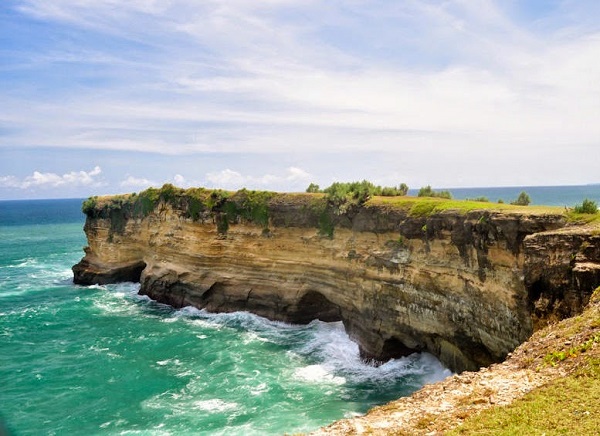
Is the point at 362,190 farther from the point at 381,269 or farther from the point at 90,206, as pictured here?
the point at 90,206

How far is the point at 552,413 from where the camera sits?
9641mm

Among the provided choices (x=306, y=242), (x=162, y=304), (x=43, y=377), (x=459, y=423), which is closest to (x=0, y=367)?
(x=43, y=377)

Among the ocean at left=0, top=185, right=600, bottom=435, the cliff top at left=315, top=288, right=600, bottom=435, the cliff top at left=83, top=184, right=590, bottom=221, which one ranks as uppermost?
the cliff top at left=83, top=184, right=590, bottom=221

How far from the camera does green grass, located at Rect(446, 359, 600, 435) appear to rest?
30.2ft

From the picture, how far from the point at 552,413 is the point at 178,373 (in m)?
21.0

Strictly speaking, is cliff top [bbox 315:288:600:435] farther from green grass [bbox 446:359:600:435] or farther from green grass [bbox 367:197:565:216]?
green grass [bbox 367:197:565:216]

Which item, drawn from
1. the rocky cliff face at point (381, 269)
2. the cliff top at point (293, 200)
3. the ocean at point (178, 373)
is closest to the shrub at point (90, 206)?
the cliff top at point (293, 200)

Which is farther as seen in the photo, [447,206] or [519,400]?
[447,206]

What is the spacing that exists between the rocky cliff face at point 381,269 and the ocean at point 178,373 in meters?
1.83

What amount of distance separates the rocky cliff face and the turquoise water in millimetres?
1840

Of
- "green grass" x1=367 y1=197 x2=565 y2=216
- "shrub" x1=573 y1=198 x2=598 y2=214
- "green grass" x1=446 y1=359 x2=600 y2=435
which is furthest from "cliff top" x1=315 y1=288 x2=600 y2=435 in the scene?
"green grass" x1=367 y1=197 x2=565 y2=216

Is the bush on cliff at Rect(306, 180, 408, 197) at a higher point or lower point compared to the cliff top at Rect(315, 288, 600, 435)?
higher

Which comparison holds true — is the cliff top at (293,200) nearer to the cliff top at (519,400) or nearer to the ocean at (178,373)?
the cliff top at (519,400)

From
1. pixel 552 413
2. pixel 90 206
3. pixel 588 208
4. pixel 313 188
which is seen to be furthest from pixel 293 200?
pixel 90 206
